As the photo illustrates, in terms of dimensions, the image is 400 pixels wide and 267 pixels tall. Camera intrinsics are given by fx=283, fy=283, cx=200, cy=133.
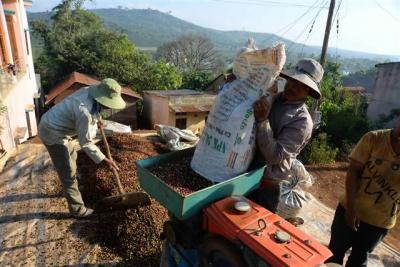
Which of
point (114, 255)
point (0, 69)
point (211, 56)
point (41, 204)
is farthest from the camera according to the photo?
point (211, 56)

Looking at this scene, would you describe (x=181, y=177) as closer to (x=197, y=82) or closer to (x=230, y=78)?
(x=230, y=78)

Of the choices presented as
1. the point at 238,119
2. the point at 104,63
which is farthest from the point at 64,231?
the point at 104,63

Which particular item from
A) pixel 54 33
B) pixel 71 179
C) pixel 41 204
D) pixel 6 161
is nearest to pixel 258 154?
pixel 71 179

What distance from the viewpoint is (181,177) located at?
6.48ft

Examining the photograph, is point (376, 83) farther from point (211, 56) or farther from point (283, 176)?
point (211, 56)

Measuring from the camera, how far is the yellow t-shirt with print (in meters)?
1.91

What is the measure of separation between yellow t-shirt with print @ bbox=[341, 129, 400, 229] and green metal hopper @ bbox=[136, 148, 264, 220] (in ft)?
2.47

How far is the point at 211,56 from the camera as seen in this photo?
44031 mm

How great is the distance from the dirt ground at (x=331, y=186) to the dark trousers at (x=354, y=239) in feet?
6.96

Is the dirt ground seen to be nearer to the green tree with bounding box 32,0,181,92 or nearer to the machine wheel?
the machine wheel

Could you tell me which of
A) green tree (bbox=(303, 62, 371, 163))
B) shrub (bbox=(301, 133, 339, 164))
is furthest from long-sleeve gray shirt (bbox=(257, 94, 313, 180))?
green tree (bbox=(303, 62, 371, 163))

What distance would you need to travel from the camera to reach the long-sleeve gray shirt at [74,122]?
297cm

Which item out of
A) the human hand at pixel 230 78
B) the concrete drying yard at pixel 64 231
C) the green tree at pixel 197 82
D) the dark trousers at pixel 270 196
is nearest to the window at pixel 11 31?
the concrete drying yard at pixel 64 231

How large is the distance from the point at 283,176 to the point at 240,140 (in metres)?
0.48
